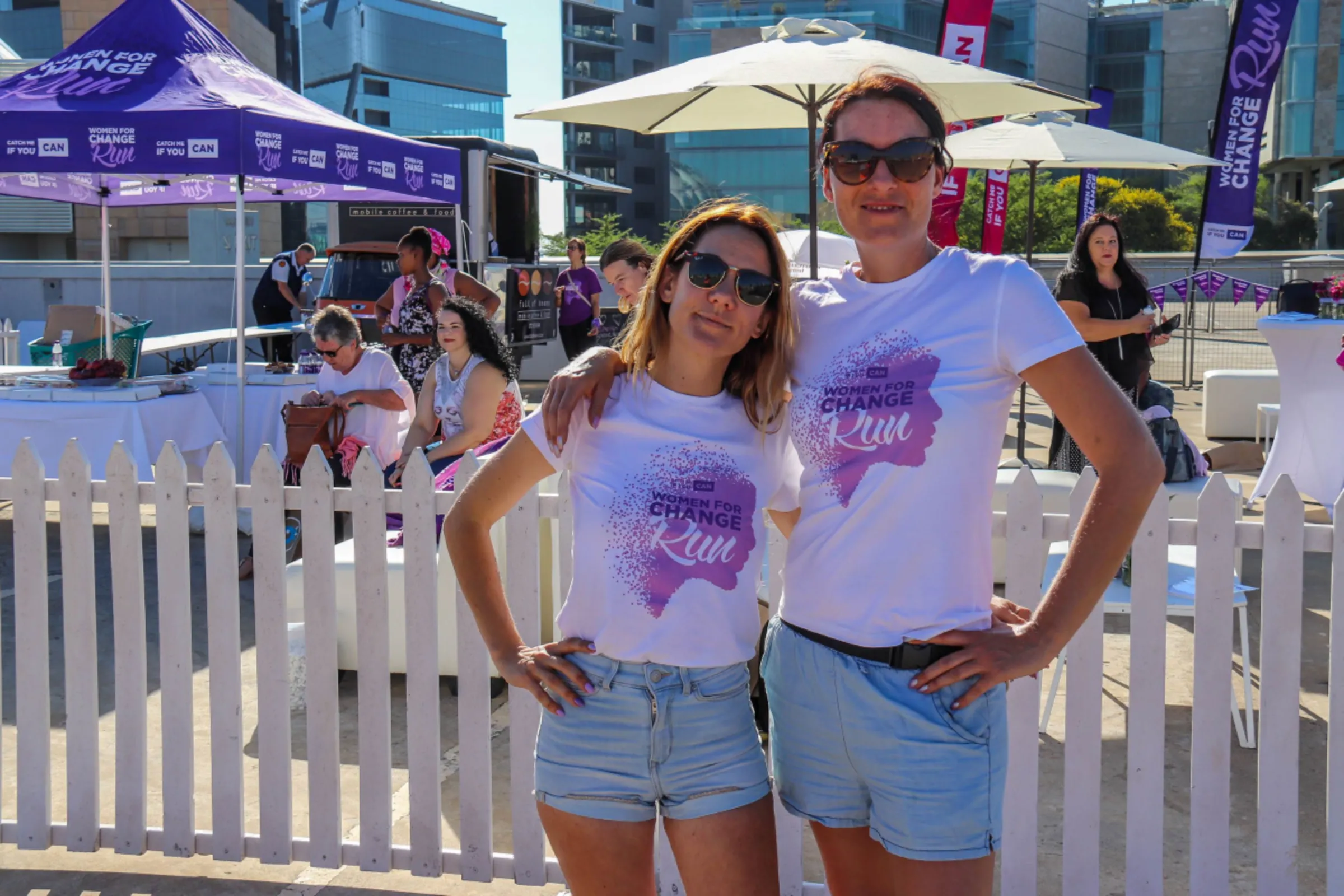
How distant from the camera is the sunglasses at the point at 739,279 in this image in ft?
6.18

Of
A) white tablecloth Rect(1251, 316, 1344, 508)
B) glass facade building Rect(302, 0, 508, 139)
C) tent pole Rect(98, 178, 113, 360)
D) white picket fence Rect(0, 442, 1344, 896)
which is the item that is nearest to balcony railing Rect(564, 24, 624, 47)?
glass facade building Rect(302, 0, 508, 139)

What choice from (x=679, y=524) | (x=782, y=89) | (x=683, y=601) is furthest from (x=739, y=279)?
(x=782, y=89)

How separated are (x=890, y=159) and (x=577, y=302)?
12965 millimetres

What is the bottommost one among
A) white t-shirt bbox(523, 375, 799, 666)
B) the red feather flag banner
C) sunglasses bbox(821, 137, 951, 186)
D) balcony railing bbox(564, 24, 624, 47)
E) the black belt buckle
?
the black belt buckle

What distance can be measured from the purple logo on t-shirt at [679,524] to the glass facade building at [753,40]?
247ft

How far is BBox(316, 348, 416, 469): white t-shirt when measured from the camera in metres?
6.88

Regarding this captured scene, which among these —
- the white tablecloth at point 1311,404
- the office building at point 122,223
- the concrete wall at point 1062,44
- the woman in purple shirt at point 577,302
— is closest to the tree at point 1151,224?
the office building at point 122,223

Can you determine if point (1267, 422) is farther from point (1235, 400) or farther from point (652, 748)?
point (652, 748)

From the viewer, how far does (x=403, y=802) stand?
13.0ft

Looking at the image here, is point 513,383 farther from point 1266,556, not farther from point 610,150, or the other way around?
point 610,150

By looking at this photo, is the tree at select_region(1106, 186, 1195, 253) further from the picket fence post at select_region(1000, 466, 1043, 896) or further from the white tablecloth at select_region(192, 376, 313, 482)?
the picket fence post at select_region(1000, 466, 1043, 896)

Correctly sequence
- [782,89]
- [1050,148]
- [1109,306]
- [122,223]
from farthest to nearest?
[122,223], [1050,148], [1109,306], [782,89]

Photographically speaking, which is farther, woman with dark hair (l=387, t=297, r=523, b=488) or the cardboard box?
the cardboard box

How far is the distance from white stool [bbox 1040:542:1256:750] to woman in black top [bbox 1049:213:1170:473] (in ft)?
6.96
